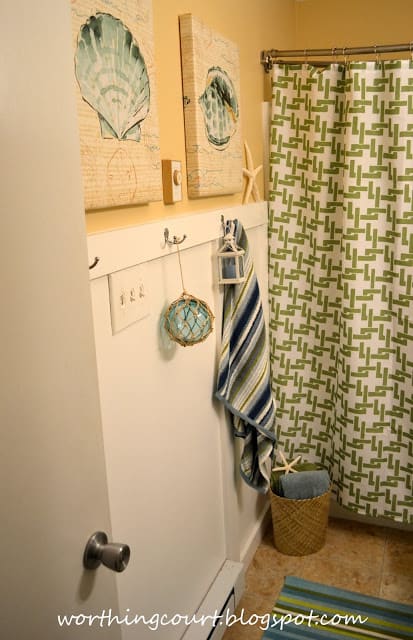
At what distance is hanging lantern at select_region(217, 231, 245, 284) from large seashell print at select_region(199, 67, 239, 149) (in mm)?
275

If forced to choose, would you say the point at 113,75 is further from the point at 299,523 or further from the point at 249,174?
the point at 299,523

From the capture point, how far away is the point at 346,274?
6.72ft

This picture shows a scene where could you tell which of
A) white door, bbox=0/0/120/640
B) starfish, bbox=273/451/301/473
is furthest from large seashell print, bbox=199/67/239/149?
starfish, bbox=273/451/301/473

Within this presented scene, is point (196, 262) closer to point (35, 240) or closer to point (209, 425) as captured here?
point (209, 425)

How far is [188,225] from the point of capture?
143 cm

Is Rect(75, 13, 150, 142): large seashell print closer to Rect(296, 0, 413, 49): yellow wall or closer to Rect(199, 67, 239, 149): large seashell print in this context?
Rect(199, 67, 239, 149): large seashell print

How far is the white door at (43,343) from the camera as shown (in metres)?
0.61

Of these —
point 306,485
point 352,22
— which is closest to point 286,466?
point 306,485

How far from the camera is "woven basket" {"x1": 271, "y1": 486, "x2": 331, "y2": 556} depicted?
2.07m

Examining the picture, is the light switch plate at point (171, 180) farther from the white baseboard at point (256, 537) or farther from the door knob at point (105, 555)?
the white baseboard at point (256, 537)

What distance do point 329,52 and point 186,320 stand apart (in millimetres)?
1270

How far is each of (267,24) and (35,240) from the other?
1.75 metres

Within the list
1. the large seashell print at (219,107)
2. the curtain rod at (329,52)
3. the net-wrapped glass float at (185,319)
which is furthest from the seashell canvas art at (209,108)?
the curtain rod at (329,52)

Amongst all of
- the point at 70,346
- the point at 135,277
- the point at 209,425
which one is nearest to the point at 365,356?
the point at 209,425
